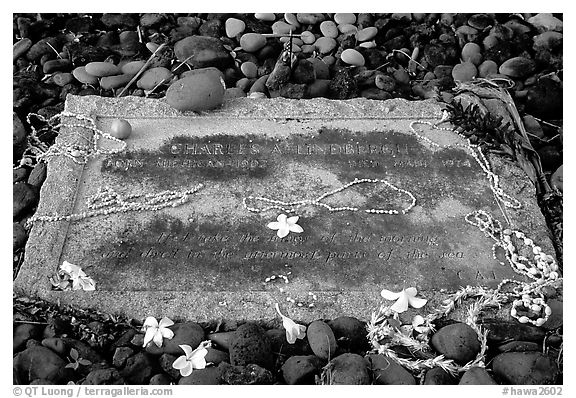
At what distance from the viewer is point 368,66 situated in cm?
441

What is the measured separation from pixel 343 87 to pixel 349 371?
6.45 ft

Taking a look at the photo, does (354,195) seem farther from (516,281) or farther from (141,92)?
(141,92)

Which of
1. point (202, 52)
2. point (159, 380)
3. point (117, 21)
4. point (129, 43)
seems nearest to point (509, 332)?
point (159, 380)

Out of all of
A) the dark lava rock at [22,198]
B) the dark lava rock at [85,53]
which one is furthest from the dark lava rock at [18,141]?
the dark lava rock at [85,53]

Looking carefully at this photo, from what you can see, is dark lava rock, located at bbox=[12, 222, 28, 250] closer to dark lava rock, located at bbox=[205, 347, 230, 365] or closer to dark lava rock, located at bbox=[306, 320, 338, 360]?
dark lava rock, located at bbox=[205, 347, 230, 365]

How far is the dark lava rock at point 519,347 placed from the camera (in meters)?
2.63

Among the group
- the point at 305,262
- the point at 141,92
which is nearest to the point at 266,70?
the point at 141,92

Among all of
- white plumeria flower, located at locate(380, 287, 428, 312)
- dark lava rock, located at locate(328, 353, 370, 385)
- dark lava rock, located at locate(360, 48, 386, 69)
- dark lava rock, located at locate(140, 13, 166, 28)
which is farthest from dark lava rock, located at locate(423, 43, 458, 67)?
dark lava rock, located at locate(328, 353, 370, 385)

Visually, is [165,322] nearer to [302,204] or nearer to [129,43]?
[302,204]

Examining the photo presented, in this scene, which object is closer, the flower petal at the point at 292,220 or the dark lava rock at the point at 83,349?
the dark lava rock at the point at 83,349

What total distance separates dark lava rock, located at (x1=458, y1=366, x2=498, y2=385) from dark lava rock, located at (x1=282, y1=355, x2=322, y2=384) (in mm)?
505

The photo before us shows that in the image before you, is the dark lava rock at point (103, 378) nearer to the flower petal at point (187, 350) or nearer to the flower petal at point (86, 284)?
the flower petal at point (187, 350)

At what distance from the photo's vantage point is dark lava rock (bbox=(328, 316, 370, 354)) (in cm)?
263

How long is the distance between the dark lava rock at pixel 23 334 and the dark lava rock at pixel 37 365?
93 millimetres
